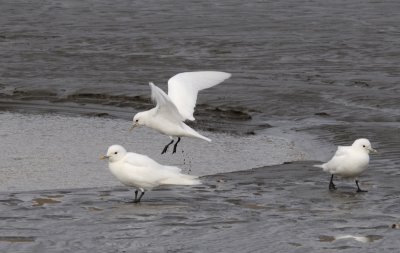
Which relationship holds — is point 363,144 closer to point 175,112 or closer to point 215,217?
point 215,217

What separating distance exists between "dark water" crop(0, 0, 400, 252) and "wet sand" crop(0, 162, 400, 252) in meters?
0.03

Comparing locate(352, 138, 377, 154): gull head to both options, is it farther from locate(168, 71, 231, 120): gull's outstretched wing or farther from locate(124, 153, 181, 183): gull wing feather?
locate(168, 71, 231, 120): gull's outstretched wing

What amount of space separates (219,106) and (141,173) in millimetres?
7028

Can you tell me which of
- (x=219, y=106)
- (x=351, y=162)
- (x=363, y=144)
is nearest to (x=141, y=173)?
(x=351, y=162)

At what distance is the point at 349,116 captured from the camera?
16953 millimetres

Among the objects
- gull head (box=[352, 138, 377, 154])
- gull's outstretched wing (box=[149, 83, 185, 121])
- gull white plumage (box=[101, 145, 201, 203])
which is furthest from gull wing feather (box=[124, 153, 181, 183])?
gull head (box=[352, 138, 377, 154])

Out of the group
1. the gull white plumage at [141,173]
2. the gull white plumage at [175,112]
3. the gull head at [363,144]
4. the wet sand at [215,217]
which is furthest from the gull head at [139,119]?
the gull head at [363,144]

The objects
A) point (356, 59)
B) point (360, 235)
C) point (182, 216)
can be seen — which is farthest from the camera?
point (356, 59)

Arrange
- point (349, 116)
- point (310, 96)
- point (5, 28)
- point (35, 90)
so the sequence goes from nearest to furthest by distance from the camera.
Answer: point (349, 116), point (310, 96), point (35, 90), point (5, 28)

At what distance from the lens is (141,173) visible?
11.3m

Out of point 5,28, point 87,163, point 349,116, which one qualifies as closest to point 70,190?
point 87,163

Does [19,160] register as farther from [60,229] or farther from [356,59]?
[356,59]

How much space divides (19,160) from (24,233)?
12.6 ft

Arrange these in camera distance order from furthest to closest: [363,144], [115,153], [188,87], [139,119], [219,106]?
[219,106] < [188,87] < [139,119] < [363,144] < [115,153]
